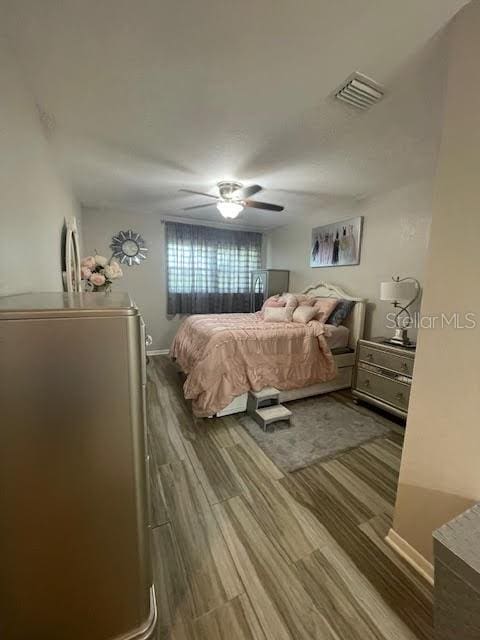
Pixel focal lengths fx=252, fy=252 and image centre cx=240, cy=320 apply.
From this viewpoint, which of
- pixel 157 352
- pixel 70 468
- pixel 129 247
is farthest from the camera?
pixel 157 352

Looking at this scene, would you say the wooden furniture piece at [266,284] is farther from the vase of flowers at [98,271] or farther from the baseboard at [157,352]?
the vase of flowers at [98,271]

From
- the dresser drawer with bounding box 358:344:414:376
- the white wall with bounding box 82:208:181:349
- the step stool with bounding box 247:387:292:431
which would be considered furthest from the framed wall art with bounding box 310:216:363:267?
the white wall with bounding box 82:208:181:349

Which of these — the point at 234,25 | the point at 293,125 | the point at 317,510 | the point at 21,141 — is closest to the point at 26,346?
the point at 21,141

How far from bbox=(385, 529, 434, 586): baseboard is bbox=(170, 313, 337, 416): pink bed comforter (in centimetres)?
141

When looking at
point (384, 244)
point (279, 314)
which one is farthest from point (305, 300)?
point (384, 244)

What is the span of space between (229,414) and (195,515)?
1.09 meters

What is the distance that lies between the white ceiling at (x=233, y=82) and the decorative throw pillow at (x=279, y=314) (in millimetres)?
1641

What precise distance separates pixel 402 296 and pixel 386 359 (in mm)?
658

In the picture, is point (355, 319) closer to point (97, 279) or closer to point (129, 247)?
point (97, 279)

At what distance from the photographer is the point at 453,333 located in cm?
106

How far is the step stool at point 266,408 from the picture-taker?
2309 millimetres

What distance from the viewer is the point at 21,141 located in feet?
4.34

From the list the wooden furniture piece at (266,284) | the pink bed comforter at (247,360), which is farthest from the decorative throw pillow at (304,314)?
the wooden furniture piece at (266,284)

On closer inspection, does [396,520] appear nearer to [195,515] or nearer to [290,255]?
[195,515]
